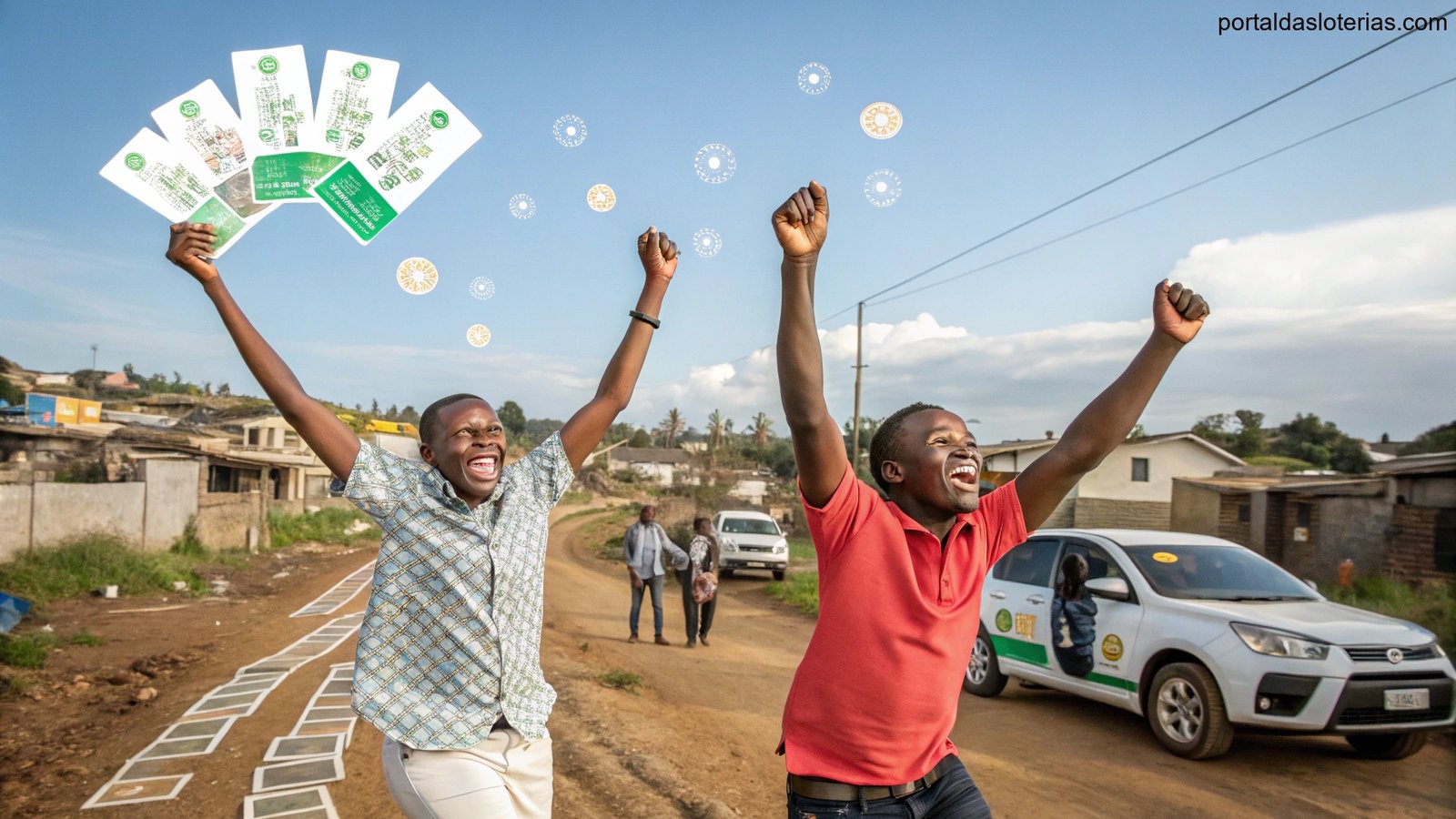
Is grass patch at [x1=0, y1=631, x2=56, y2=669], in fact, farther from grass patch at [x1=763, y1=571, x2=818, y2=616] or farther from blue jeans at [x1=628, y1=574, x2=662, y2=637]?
grass patch at [x1=763, y1=571, x2=818, y2=616]

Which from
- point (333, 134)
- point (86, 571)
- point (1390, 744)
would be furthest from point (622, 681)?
point (86, 571)

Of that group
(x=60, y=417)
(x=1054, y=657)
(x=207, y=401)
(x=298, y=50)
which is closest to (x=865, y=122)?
(x=298, y=50)

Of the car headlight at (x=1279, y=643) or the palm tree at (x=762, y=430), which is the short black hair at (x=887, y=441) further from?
the palm tree at (x=762, y=430)

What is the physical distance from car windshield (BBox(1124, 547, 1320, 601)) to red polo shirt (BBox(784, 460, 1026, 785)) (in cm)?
576

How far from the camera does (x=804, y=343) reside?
243cm

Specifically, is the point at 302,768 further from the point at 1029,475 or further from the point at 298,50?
the point at 1029,475

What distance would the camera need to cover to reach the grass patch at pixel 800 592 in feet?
54.9

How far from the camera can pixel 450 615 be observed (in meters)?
2.67

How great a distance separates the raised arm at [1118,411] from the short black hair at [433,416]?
5.66 feet

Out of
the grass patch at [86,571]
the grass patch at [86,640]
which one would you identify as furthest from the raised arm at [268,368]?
the grass patch at [86,571]

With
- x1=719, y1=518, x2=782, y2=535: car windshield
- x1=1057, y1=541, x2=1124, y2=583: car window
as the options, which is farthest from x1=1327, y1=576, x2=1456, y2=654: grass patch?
x1=719, y1=518, x2=782, y2=535: car windshield

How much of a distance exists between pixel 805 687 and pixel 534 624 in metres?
0.86

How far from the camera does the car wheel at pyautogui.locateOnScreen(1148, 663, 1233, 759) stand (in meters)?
6.72

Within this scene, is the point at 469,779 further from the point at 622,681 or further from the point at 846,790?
the point at 622,681
